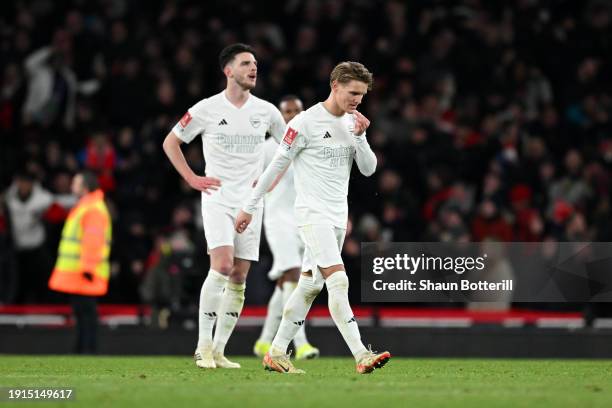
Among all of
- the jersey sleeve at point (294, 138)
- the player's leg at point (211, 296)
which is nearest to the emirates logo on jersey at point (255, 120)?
the player's leg at point (211, 296)

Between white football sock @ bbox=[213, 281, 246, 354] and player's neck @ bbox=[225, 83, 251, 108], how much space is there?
62.5 inches

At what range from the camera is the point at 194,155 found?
62.7ft

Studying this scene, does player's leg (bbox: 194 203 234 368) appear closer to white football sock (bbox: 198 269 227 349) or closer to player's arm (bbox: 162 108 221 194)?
white football sock (bbox: 198 269 227 349)

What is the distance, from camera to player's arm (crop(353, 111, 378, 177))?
1010cm

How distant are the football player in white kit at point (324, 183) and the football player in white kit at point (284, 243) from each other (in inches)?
117

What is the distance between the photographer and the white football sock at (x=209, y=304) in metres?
11.1

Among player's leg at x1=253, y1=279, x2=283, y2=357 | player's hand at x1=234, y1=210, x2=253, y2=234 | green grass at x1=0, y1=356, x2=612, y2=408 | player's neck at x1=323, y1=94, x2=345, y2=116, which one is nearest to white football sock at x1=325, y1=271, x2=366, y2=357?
green grass at x1=0, y1=356, x2=612, y2=408

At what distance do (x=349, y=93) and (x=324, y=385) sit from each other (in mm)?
2355

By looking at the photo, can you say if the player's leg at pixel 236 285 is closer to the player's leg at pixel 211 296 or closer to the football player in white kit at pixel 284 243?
Result: the player's leg at pixel 211 296

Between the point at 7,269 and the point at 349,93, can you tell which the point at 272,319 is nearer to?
the point at 349,93

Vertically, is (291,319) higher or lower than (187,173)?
lower

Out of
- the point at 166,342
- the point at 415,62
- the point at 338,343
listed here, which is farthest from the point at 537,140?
the point at 166,342

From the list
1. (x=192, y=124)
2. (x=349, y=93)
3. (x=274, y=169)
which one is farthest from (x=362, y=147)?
(x=192, y=124)

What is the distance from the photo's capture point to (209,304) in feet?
36.8
